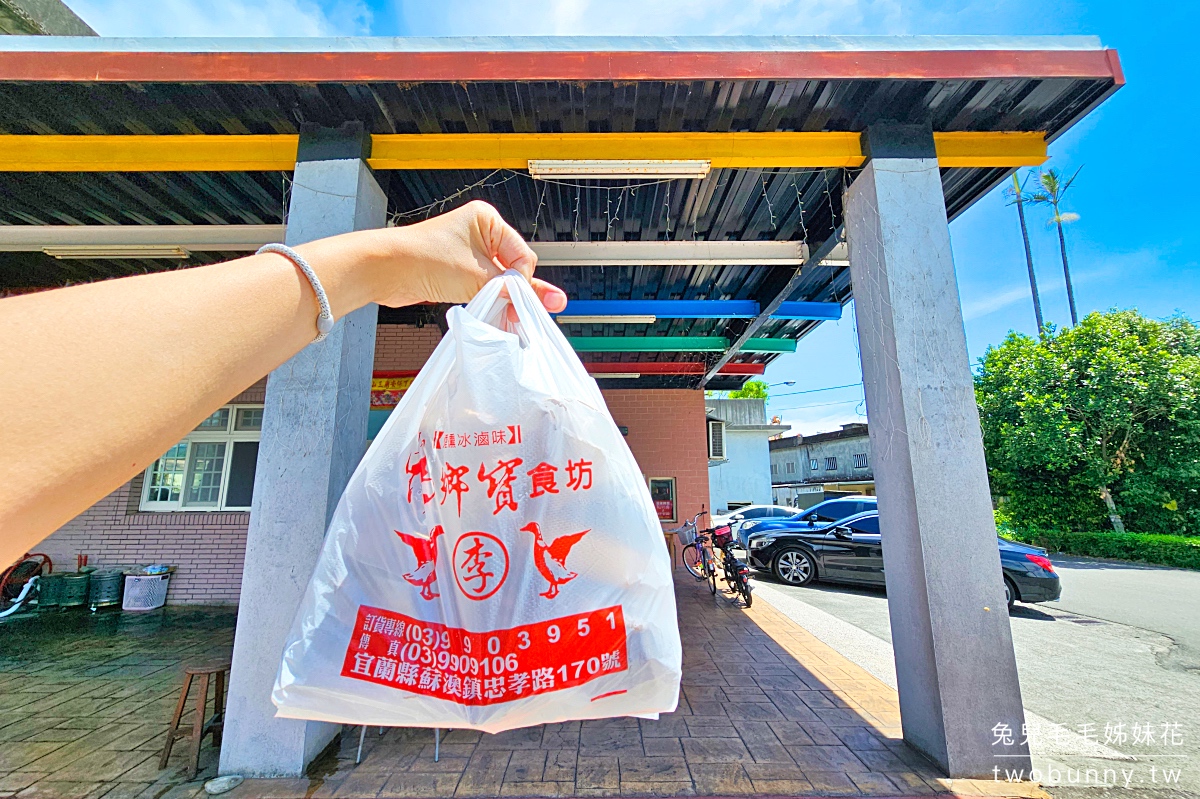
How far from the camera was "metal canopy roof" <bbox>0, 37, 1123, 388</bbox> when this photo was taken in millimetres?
2992

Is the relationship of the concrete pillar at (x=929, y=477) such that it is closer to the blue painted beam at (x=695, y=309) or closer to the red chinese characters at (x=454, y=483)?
the blue painted beam at (x=695, y=309)

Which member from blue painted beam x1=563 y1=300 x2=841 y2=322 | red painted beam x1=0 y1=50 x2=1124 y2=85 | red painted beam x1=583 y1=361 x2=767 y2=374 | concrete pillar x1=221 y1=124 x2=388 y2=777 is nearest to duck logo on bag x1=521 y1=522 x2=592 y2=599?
concrete pillar x1=221 y1=124 x2=388 y2=777

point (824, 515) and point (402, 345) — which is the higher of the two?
point (402, 345)

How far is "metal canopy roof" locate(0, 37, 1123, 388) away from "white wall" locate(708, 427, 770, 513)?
68.7 ft

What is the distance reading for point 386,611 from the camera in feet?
4.12

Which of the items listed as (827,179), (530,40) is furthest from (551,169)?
(827,179)

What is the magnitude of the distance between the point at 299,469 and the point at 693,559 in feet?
24.4

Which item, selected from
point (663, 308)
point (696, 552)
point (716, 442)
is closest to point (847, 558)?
point (696, 552)

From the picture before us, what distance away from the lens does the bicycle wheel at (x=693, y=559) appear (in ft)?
28.3

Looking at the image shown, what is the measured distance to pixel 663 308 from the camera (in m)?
6.07

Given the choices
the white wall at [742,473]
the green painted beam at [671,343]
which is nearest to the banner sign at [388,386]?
the green painted beam at [671,343]

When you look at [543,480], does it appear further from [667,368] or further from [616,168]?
[667,368]

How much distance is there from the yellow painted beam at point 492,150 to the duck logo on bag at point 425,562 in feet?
9.51

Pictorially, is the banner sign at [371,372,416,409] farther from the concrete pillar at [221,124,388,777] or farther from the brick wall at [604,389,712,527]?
the brick wall at [604,389,712,527]
